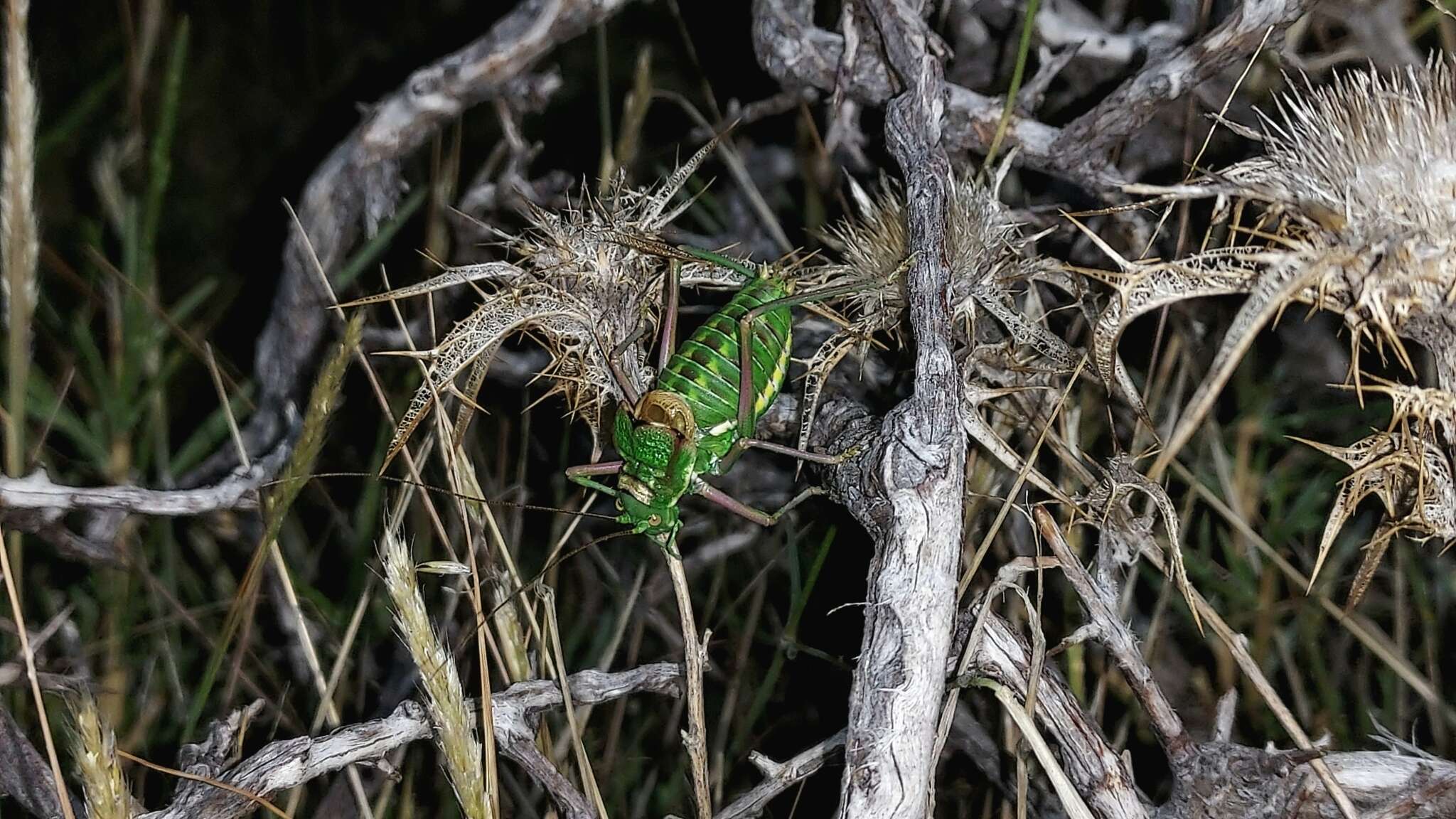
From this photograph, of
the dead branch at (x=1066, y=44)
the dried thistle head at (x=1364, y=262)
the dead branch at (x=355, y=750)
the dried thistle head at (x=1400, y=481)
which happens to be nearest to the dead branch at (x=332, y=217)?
the dead branch at (x=1066, y=44)

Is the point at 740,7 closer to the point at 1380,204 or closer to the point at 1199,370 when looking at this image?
the point at 1199,370

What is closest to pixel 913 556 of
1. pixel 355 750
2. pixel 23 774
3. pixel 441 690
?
pixel 441 690

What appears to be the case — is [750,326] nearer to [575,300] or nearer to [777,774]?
[575,300]

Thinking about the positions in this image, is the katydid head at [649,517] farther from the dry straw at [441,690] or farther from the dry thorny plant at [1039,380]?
the dry straw at [441,690]

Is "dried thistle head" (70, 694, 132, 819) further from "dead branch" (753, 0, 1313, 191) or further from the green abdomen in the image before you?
"dead branch" (753, 0, 1313, 191)

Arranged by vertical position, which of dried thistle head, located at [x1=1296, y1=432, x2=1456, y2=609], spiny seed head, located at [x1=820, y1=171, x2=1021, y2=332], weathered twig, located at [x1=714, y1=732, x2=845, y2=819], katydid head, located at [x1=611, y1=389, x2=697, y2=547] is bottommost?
weathered twig, located at [x1=714, y1=732, x2=845, y2=819]

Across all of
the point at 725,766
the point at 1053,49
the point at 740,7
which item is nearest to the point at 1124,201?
the point at 1053,49

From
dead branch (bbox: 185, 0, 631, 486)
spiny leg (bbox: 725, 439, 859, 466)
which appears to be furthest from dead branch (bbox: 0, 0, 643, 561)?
spiny leg (bbox: 725, 439, 859, 466)
